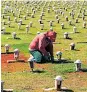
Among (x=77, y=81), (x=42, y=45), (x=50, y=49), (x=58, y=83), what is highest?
(x=42, y=45)

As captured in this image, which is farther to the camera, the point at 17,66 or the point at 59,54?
the point at 59,54

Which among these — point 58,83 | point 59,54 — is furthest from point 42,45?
point 58,83

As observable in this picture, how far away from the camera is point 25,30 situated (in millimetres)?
22969

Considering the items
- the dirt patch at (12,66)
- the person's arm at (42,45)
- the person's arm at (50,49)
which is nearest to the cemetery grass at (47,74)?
the dirt patch at (12,66)

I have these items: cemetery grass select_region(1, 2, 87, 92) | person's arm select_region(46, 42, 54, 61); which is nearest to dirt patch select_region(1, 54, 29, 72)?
cemetery grass select_region(1, 2, 87, 92)

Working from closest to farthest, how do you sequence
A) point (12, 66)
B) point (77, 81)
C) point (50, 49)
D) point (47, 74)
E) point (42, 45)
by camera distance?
point (77, 81) < point (47, 74) < point (12, 66) < point (42, 45) < point (50, 49)

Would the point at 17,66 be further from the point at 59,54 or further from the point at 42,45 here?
the point at 59,54

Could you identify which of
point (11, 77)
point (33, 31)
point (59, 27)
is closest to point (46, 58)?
point (11, 77)

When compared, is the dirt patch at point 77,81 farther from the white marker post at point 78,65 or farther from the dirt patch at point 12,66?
the dirt patch at point 12,66

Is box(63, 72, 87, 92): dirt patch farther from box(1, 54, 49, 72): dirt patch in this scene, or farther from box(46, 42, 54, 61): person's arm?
box(46, 42, 54, 61): person's arm

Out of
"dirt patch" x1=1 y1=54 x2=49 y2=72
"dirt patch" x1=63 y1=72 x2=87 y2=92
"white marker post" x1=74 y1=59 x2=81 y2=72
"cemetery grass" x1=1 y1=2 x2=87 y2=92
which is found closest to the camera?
"dirt patch" x1=63 y1=72 x2=87 y2=92

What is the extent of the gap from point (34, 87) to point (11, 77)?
128 cm

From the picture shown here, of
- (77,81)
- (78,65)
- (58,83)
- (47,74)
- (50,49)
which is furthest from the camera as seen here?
(50,49)

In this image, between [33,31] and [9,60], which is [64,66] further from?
[33,31]
